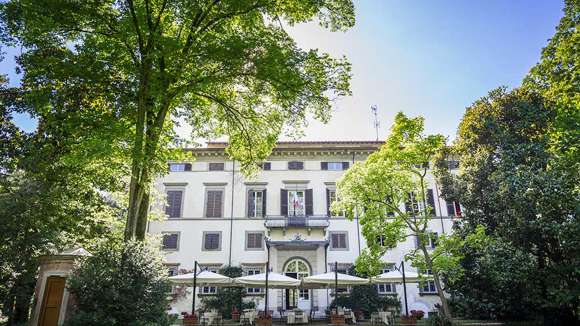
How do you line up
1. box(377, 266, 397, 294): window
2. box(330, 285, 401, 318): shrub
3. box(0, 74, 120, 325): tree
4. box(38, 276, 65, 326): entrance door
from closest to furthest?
box(38, 276, 65, 326): entrance door < box(0, 74, 120, 325): tree < box(330, 285, 401, 318): shrub < box(377, 266, 397, 294): window

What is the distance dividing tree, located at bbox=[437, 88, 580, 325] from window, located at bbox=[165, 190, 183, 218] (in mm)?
17195

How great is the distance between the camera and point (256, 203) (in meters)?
26.6

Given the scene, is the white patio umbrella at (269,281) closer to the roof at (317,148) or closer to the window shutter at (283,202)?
the window shutter at (283,202)

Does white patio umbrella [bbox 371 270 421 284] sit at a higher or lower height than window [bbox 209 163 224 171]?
lower

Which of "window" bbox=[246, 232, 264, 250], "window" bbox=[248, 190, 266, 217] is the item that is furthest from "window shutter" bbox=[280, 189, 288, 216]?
"window" bbox=[246, 232, 264, 250]

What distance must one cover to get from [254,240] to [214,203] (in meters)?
3.90

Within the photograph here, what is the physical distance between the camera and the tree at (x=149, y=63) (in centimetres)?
1004

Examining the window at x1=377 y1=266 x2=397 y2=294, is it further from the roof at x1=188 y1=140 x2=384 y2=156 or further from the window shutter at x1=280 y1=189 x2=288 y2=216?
the roof at x1=188 y1=140 x2=384 y2=156

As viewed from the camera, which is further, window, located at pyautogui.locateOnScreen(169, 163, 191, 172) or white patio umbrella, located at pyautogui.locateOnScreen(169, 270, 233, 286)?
window, located at pyautogui.locateOnScreen(169, 163, 191, 172)

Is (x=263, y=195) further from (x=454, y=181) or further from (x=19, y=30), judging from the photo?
(x=19, y=30)

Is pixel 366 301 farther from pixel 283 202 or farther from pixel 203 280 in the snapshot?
pixel 203 280

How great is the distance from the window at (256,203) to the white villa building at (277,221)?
7 centimetres

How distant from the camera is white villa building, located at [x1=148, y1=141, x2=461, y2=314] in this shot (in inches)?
982

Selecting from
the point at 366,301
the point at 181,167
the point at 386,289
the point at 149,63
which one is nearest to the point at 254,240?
the point at 181,167
